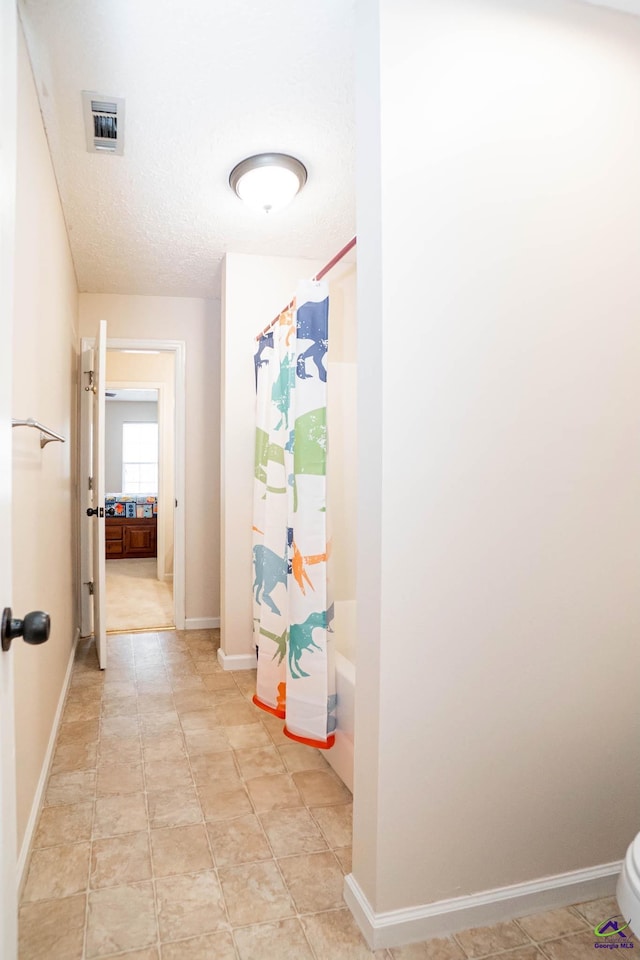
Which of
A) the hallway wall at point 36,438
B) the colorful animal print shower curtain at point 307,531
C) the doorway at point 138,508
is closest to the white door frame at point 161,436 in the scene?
the doorway at point 138,508

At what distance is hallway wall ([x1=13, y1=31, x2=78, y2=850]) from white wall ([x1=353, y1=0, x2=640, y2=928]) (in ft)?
3.29

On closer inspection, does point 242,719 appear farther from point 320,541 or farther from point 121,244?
point 121,244

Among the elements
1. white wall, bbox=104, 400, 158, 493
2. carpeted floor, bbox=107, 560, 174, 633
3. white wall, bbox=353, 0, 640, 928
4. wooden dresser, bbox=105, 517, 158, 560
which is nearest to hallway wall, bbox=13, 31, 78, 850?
white wall, bbox=353, 0, 640, 928

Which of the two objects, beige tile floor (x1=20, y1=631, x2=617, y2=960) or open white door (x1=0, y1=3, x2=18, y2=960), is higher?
open white door (x1=0, y1=3, x2=18, y2=960)

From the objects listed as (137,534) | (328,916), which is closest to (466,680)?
(328,916)

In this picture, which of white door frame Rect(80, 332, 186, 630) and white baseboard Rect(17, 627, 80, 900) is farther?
white door frame Rect(80, 332, 186, 630)

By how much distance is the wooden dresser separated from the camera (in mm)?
7672

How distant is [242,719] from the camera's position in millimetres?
2836

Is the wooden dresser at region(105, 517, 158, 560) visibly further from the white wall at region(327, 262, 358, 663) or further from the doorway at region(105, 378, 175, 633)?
the white wall at region(327, 262, 358, 663)

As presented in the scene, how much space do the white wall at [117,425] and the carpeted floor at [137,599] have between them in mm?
2694

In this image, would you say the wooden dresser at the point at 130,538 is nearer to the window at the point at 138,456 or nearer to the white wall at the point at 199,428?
the window at the point at 138,456

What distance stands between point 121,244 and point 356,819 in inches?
119

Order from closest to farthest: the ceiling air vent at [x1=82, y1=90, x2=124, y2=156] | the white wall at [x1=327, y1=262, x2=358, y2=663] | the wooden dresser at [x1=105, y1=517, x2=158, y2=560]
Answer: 1. the ceiling air vent at [x1=82, y1=90, x2=124, y2=156]
2. the white wall at [x1=327, y1=262, x2=358, y2=663]
3. the wooden dresser at [x1=105, y1=517, x2=158, y2=560]

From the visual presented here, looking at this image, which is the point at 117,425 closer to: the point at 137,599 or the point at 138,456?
the point at 138,456
